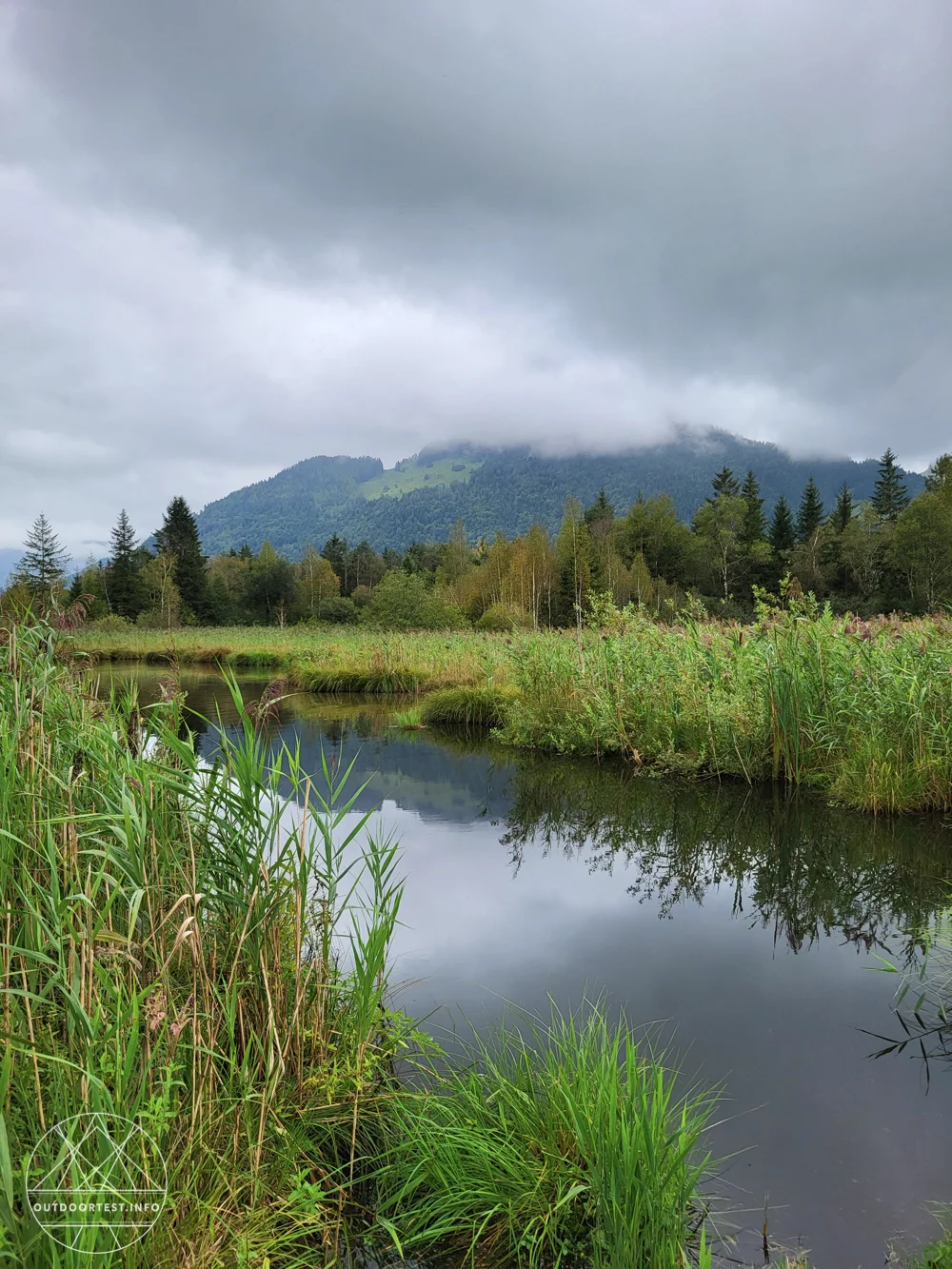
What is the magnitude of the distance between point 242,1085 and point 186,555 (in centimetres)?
5374

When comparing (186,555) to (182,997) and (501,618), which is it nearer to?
(501,618)

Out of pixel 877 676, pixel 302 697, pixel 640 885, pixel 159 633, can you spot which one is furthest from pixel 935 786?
pixel 159 633

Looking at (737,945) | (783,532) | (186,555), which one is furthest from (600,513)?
(737,945)

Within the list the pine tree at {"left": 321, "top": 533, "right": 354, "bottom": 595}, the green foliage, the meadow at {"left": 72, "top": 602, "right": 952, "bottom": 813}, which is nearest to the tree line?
the pine tree at {"left": 321, "top": 533, "right": 354, "bottom": 595}

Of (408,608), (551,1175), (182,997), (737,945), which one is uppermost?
(408,608)

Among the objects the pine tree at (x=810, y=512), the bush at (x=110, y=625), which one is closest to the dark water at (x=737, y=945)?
the bush at (x=110, y=625)

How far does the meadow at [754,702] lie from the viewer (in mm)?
6656

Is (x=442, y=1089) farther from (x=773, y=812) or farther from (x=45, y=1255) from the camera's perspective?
(x=773, y=812)

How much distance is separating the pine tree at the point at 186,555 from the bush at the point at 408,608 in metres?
23.7

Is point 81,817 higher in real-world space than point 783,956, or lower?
higher

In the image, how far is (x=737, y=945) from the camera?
4.55 metres

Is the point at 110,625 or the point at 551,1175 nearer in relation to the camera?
the point at 551,1175

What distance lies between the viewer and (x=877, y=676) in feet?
23.5

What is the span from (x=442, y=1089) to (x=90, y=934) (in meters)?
1.73
